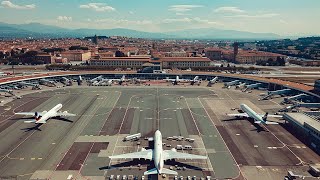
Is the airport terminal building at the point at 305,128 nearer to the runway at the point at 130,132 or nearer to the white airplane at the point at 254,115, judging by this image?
A: the runway at the point at 130,132

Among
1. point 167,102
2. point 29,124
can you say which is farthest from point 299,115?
point 29,124

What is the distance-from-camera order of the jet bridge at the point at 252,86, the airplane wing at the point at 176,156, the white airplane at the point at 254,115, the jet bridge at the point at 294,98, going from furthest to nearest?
1. the jet bridge at the point at 252,86
2. the jet bridge at the point at 294,98
3. the white airplane at the point at 254,115
4. the airplane wing at the point at 176,156

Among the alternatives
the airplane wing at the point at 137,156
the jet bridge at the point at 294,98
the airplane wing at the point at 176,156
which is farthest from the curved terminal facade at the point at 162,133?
the airplane wing at the point at 137,156

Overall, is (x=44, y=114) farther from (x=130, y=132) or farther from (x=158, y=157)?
(x=158, y=157)

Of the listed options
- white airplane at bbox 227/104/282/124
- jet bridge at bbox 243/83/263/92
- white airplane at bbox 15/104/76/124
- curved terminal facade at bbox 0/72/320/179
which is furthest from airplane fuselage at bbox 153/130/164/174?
jet bridge at bbox 243/83/263/92

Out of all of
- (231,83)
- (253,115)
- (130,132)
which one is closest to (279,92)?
(231,83)

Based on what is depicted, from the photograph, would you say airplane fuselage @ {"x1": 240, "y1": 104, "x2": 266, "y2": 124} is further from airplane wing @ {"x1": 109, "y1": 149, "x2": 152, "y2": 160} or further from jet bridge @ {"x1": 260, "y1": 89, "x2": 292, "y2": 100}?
airplane wing @ {"x1": 109, "y1": 149, "x2": 152, "y2": 160}

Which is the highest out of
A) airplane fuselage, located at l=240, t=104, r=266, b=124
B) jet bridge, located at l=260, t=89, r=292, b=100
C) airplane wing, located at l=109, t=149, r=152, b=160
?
jet bridge, located at l=260, t=89, r=292, b=100

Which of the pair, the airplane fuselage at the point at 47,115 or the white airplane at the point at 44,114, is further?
the airplane fuselage at the point at 47,115

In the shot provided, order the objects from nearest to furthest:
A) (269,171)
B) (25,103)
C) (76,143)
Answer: (269,171) < (76,143) < (25,103)

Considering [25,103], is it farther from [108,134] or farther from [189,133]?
[189,133]

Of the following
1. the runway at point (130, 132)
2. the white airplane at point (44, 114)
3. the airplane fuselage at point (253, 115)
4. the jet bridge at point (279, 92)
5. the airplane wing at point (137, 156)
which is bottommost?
the runway at point (130, 132)
